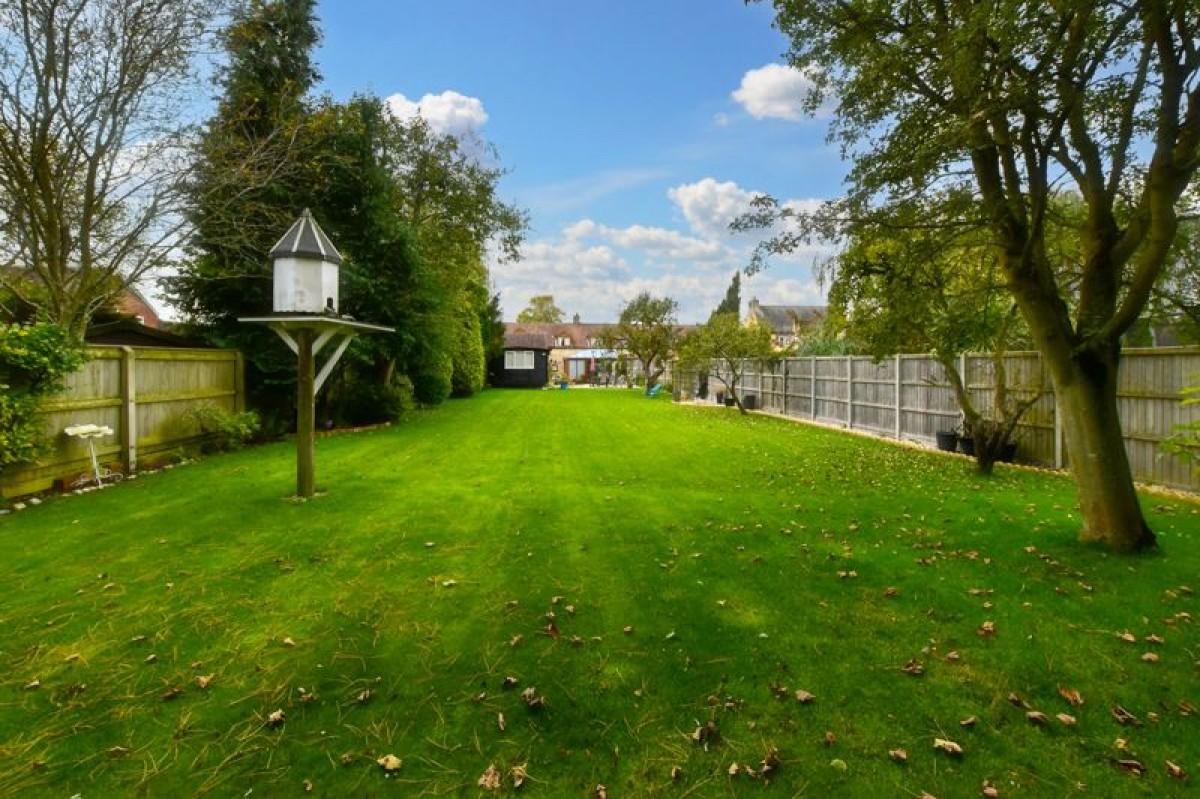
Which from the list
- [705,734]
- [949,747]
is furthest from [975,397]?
[705,734]

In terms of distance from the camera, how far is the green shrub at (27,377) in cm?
617

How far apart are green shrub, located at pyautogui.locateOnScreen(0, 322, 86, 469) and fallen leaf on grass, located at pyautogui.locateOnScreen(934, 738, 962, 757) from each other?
8460 mm

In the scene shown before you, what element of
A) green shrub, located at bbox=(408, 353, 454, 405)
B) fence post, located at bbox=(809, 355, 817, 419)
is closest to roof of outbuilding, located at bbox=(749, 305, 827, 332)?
fence post, located at bbox=(809, 355, 817, 419)

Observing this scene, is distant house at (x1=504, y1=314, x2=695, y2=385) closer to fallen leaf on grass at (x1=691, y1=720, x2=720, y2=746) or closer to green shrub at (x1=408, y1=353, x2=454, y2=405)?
green shrub at (x1=408, y1=353, x2=454, y2=405)

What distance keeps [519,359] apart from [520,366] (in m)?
0.54

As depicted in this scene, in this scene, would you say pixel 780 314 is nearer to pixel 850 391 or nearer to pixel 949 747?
pixel 850 391

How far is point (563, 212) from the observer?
1927 centimetres

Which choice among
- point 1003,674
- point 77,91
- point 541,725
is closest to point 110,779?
point 541,725

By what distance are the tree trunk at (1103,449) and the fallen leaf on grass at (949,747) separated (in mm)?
3424

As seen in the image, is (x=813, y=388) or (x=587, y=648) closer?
(x=587, y=648)

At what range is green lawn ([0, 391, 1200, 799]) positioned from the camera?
2.33 meters

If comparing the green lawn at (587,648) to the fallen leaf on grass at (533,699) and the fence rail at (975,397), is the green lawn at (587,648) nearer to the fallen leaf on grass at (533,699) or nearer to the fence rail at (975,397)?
the fallen leaf on grass at (533,699)

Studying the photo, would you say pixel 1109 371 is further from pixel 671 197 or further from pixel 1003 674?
pixel 671 197

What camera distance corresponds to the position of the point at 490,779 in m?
2.27
